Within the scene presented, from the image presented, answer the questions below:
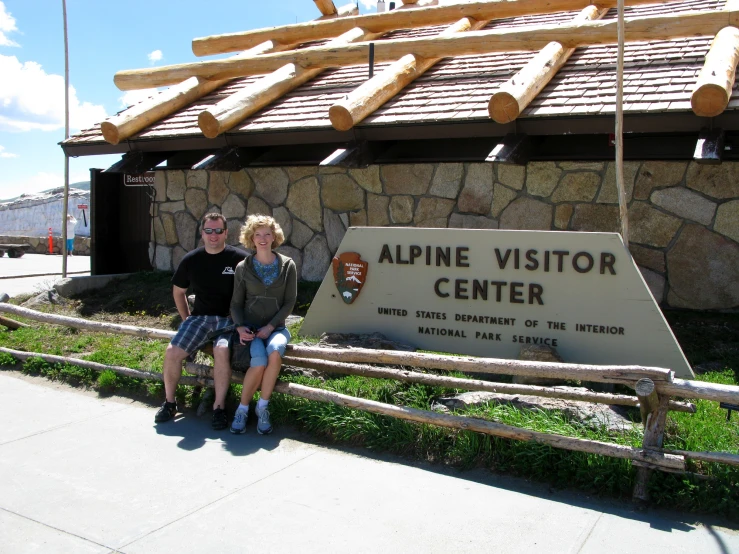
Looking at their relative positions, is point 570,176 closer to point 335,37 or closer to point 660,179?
point 660,179

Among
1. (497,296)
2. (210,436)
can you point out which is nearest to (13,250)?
(210,436)

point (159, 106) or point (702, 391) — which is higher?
point (159, 106)

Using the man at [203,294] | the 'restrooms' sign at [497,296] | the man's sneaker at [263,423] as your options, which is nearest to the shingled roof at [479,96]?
the 'restrooms' sign at [497,296]

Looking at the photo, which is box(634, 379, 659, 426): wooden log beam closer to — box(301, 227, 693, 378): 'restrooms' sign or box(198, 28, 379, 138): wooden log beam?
box(301, 227, 693, 378): 'restrooms' sign

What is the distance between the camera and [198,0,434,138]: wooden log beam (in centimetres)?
838

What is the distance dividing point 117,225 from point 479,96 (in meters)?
7.18

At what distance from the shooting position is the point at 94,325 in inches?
260

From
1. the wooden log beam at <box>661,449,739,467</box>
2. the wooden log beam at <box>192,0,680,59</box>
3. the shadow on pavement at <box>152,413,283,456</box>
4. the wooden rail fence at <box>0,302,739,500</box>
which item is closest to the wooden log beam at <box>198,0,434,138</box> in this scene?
the wooden log beam at <box>192,0,680,59</box>

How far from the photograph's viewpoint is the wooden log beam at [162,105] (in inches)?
368

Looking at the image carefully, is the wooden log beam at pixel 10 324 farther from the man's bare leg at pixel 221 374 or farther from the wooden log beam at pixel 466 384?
the wooden log beam at pixel 466 384

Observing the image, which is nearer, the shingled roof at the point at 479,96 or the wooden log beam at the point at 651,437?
the wooden log beam at the point at 651,437

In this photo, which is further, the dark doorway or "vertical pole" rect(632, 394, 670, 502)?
the dark doorway

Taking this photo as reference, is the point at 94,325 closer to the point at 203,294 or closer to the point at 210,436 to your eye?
the point at 203,294

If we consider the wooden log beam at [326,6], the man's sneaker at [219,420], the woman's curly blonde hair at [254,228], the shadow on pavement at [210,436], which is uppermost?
the wooden log beam at [326,6]
